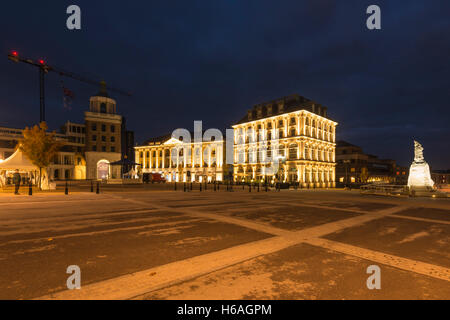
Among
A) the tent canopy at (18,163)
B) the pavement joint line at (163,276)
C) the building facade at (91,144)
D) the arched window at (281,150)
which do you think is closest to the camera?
the pavement joint line at (163,276)

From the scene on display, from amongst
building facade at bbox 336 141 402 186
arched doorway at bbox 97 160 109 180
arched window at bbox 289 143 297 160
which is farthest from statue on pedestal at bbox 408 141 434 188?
arched doorway at bbox 97 160 109 180

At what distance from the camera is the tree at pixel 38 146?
23.3 meters

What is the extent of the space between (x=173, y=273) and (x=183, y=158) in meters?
68.7

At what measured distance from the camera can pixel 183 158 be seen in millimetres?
71625

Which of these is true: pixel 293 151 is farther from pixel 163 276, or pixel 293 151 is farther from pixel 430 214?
pixel 163 276

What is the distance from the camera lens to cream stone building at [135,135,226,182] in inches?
2562

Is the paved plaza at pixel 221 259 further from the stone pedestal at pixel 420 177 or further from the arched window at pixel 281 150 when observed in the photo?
the arched window at pixel 281 150

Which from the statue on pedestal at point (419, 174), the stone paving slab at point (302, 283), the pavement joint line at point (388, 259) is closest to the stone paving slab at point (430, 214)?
the pavement joint line at point (388, 259)

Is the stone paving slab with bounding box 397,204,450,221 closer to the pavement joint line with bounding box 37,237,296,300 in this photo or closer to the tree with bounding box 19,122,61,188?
the pavement joint line with bounding box 37,237,296,300

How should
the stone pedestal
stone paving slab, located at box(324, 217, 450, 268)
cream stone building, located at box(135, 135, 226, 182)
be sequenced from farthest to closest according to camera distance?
cream stone building, located at box(135, 135, 226, 182)
the stone pedestal
stone paving slab, located at box(324, 217, 450, 268)

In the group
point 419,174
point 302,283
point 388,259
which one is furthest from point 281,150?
point 302,283

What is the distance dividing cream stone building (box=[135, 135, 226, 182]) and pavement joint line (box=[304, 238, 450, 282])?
2183 inches

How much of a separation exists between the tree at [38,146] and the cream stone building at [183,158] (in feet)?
122
